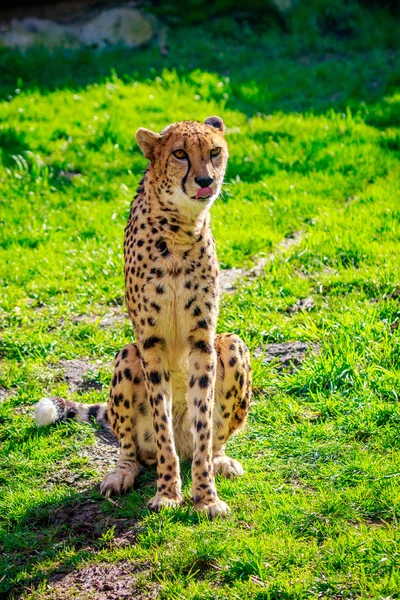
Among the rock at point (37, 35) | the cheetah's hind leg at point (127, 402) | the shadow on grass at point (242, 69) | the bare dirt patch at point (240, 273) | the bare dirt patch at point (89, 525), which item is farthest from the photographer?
the rock at point (37, 35)

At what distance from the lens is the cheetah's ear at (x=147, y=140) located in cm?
376

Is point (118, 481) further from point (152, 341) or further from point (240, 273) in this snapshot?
point (240, 273)

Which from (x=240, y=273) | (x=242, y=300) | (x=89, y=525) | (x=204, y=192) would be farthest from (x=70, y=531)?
(x=240, y=273)

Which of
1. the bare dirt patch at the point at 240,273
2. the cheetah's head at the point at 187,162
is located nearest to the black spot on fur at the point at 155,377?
the cheetah's head at the point at 187,162

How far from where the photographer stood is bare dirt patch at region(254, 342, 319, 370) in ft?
15.9

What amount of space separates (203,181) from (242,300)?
201 centimetres

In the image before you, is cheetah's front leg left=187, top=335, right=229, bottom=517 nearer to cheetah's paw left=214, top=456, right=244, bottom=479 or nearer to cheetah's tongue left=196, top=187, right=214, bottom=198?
cheetah's paw left=214, top=456, right=244, bottom=479

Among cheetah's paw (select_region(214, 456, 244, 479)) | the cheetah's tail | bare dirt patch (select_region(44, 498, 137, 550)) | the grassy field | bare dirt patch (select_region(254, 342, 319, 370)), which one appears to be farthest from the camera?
bare dirt patch (select_region(254, 342, 319, 370))

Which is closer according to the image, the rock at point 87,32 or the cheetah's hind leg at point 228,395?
the cheetah's hind leg at point 228,395

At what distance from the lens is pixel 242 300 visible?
5500 mm

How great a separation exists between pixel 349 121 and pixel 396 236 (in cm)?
223

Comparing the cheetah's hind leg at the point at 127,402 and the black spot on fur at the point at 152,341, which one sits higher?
the black spot on fur at the point at 152,341

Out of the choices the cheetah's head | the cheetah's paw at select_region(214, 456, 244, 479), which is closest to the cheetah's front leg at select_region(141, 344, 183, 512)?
the cheetah's paw at select_region(214, 456, 244, 479)

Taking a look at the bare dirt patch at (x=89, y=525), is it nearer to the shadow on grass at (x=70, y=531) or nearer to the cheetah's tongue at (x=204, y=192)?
the shadow on grass at (x=70, y=531)
